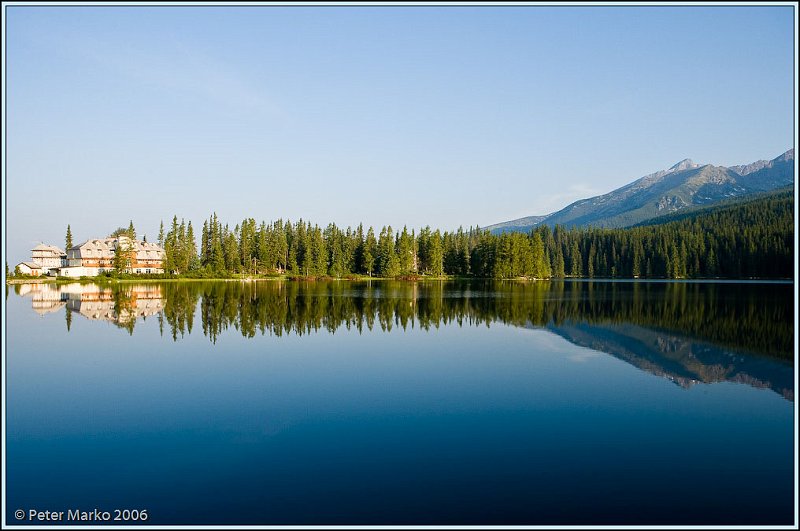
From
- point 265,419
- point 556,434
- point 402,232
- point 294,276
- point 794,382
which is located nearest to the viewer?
point 556,434

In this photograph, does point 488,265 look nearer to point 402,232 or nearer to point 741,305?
point 402,232

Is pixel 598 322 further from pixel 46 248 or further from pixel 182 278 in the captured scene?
pixel 46 248

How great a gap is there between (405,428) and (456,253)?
117481 millimetres

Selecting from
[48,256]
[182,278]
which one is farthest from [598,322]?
[48,256]

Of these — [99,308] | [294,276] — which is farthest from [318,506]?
[294,276]

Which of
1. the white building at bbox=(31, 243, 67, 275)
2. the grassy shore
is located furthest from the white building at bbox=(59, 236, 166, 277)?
the white building at bbox=(31, 243, 67, 275)

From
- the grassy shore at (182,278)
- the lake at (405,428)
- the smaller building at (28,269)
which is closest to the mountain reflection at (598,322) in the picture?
the lake at (405,428)

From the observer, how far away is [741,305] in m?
41.9

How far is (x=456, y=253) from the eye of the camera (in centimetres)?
12838

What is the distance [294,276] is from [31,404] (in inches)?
3922

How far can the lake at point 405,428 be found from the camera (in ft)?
27.2

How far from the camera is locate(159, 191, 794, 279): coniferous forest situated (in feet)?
367

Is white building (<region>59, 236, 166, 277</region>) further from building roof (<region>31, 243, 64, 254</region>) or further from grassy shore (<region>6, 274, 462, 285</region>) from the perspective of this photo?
building roof (<region>31, 243, 64, 254</region>)

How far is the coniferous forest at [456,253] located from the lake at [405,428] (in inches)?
3470
